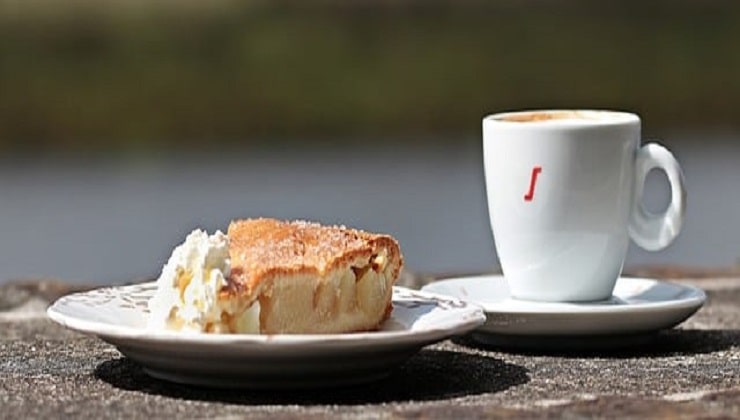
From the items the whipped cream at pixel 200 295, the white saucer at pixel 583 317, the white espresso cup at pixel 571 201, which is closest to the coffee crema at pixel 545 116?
the white espresso cup at pixel 571 201

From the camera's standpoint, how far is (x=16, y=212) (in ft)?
21.6

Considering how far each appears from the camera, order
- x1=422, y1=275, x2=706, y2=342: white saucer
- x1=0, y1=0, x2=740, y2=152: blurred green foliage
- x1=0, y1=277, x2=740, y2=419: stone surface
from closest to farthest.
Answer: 1. x1=0, y1=277, x2=740, y2=419: stone surface
2. x1=422, y1=275, x2=706, y2=342: white saucer
3. x1=0, y1=0, x2=740, y2=152: blurred green foliage

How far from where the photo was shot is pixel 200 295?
133 cm

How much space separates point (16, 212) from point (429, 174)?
177 centimetres

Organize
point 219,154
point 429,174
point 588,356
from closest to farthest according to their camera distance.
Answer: point 588,356, point 429,174, point 219,154

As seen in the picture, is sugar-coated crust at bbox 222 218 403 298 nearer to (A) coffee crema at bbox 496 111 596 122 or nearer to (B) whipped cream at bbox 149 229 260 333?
(B) whipped cream at bbox 149 229 260 333

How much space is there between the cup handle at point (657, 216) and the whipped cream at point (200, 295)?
441 millimetres

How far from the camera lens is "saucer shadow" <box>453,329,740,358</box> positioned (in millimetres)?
1559

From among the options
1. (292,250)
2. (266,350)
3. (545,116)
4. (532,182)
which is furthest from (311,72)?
(266,350)

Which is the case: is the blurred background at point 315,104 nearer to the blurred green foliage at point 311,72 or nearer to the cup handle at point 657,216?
the blurred green foliage at point 311,72

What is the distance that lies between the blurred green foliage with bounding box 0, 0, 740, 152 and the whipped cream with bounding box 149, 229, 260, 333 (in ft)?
22.4

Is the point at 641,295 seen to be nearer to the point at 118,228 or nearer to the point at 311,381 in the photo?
the point at 311,381

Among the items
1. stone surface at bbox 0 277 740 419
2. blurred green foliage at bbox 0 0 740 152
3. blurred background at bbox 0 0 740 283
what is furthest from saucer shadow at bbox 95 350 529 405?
blurred green foliage at bbox 0 0 740 152

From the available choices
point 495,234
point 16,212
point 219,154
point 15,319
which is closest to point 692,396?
point 495,234
